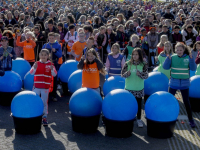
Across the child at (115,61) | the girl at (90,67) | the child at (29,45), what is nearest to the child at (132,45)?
the child at (115,61)

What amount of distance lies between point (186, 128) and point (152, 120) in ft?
3.82

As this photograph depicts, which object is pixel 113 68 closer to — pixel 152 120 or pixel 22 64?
pixel 152 120

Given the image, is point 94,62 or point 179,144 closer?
point 179,144

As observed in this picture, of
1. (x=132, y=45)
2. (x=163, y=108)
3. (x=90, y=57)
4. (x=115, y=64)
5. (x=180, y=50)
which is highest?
(x=180, y=50)

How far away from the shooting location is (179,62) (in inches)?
292

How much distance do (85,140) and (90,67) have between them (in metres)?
1.88

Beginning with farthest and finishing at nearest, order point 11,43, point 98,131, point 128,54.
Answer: point 11,43, point 128,54, point 98,131

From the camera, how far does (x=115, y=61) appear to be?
8688mm

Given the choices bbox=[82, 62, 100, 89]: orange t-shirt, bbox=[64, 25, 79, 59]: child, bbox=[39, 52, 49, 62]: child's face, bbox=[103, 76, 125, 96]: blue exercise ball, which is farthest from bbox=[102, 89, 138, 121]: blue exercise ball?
bbox=[64, 25, 79, 59]: child

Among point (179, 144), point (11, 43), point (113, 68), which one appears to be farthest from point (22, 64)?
point (179, 144)

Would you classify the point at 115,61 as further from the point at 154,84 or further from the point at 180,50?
the point at 180,50

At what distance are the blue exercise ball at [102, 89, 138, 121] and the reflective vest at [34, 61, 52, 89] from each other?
1.67 meters

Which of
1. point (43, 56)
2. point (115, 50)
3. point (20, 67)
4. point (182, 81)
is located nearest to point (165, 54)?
point (115, 50)

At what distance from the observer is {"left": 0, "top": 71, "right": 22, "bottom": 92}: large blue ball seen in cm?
864
